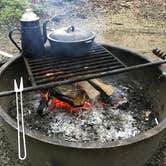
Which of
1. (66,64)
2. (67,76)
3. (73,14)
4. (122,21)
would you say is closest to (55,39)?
(66,64)

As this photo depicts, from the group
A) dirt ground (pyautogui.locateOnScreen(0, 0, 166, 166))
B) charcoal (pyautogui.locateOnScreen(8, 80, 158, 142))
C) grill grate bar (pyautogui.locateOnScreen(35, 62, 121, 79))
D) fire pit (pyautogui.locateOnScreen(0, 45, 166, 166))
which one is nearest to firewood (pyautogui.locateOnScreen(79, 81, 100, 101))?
charcoal (pyautogui.locateOnScreen(8, 80, 158, 142))

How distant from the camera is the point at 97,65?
2635 millimetres

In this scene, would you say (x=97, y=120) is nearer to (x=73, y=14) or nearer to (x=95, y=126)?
(x=95, y=126)

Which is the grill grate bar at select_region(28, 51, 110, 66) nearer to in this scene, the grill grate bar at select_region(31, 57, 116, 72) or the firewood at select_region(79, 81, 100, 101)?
the grill grate bar at select_region(31, 57, 116, 72)

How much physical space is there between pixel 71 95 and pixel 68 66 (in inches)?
10.3

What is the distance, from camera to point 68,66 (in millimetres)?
2646

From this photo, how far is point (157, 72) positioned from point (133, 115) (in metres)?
0.47

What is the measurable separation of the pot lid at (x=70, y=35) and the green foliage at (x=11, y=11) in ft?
9.81

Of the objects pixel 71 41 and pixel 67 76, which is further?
pixel 71 41

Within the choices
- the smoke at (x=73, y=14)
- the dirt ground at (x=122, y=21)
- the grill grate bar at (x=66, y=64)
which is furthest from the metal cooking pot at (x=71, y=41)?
the smoke at (x=73, y=14)

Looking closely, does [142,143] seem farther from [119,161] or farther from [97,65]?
[97,65]

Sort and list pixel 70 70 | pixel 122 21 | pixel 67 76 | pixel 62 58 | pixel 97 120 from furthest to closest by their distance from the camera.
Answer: pixel 122 21 < pixel 62 58 < pixel 97 120 < pixel 70 70 < pixel 67 76

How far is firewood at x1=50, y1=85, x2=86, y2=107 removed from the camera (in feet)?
8.56

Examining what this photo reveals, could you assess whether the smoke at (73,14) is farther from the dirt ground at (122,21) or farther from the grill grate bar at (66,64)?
the grill grate bar at (66,64)
